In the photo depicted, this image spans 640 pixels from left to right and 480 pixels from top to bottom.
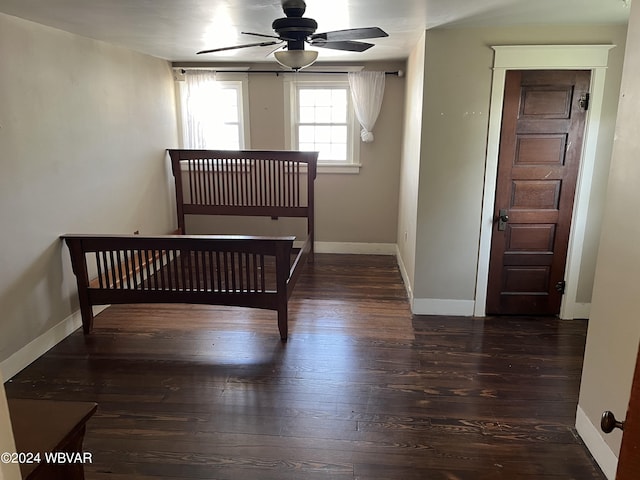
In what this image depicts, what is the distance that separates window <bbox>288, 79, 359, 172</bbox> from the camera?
18.7ft

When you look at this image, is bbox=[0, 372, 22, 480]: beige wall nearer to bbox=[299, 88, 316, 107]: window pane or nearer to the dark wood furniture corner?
the dark wood furniture corner

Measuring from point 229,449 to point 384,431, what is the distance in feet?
2.72

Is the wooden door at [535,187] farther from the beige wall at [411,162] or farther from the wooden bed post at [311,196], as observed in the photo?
the wooden bed post at [311,196]

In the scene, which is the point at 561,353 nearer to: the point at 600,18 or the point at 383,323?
the point at 383,323

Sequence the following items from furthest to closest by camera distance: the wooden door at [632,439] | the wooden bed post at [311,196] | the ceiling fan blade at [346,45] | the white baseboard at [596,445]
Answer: the wooden bed post at [311,196] < the ceiling fan blade at [346,45] < the white baseboard at [596,445] < the wooden door at [632,439]

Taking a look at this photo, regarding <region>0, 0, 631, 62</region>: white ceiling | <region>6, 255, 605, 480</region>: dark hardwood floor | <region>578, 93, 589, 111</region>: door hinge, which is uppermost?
<region>0, 0, 631, 62</region>: white ceiling

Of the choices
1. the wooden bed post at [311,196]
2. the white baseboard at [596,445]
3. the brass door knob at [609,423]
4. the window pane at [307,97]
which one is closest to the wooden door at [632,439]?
the brass door knob at [609,423]

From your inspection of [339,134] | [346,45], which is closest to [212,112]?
[339,134]

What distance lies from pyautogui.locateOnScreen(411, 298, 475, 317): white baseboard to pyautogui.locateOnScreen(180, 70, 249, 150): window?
313 centimetres

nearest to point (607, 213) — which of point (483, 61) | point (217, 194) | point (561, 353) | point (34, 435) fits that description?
point (561, 353)

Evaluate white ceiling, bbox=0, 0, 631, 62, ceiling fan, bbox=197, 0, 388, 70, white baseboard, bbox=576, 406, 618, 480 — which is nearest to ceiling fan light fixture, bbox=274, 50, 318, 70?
ceiling fan, bbox=197, 0, 388, 70

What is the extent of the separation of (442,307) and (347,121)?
279 centimetres

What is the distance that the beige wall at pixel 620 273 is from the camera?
197 cm

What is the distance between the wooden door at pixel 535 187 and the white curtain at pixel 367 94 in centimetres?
209
